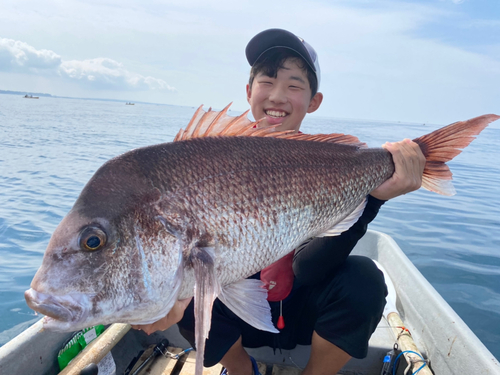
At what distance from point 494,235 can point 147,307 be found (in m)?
7.98

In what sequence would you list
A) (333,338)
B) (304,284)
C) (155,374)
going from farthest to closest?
(155,374) < (304,284) < (333,338)

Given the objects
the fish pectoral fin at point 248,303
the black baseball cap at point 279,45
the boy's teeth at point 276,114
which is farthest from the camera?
the boy's teeth at point 276,114

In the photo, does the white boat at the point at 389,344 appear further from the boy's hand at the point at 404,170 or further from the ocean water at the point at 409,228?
the ocean water at the point at 409,228

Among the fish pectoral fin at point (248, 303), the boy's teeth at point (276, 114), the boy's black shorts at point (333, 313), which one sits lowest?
the boy's black shorts at point (333, 313)

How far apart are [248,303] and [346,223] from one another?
27.7 inches

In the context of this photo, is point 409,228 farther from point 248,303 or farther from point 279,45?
point 248,303

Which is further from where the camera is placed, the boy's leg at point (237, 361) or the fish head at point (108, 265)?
the boy's leg at point (237, 361)

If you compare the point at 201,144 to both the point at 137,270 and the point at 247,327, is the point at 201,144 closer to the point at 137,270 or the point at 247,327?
the point at 137,270

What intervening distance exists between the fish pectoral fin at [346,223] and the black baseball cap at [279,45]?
1329 mm

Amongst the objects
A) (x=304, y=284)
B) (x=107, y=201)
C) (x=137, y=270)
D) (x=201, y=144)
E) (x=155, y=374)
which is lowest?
(x=155, y=374)

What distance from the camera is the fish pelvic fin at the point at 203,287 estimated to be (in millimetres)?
1219

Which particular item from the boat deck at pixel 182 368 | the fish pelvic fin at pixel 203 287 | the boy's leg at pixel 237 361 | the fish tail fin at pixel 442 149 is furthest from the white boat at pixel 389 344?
the fish pelvic fin at pixel 203 287

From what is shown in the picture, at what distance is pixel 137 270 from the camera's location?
1.19 m

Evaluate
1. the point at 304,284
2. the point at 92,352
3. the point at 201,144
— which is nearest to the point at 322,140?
the point at 201,144
